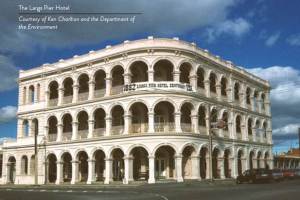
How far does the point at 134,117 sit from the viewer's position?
138 feet

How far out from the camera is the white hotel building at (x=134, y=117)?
3969 cm

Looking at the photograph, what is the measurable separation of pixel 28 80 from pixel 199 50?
2092 centimetres

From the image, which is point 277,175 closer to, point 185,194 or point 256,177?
point 256,177

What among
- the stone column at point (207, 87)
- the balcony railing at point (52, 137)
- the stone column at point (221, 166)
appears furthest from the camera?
the balcony railing at point (52, 137)

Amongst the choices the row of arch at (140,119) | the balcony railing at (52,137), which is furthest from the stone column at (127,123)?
the balcony railing at (52,137)

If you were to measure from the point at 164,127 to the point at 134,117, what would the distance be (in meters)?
3.71

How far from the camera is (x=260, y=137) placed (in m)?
54.8

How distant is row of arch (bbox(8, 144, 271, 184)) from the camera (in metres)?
39.6

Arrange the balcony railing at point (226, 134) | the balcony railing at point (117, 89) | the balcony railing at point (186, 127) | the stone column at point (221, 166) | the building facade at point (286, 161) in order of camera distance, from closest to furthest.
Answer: the balcony railing at point (186, 127) < the balcony railing at point (117, 89) < the stone column at point (221, 166) < the balcony railing at point (226, 134) < the building facade at point (286, 161)

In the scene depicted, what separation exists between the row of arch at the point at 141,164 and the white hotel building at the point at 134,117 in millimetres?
99

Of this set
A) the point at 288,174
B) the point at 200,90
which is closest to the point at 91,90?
the point at 200,90

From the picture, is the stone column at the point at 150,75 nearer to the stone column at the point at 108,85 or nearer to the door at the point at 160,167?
the stone column at the point at 108,85

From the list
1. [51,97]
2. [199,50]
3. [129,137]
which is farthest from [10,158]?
[199,50]

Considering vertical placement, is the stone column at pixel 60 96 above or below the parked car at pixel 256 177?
above
